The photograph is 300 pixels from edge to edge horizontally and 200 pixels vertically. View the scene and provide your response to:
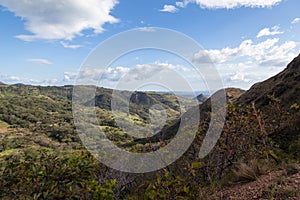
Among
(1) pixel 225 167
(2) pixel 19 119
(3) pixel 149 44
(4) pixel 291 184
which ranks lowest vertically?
(2) pixel 19 119

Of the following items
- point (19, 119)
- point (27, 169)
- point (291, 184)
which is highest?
point (27, 169)

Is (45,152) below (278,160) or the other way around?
the other way around

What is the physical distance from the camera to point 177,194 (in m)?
3.96

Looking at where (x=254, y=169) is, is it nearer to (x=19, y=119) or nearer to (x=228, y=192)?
(x=228, y=192)

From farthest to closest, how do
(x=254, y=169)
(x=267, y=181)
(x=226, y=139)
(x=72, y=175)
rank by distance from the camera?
(x=226, y=139) < (x=254, y=169) < (x=267, y=181) < (x=72, y=175)

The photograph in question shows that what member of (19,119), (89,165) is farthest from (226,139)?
(19,119)

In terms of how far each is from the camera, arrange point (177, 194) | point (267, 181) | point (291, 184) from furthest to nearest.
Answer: point (267, 181)
point (291, 184)
point (177, 194)

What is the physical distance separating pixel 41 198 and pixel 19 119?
188 m

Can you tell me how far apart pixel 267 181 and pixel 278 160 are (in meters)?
1.91

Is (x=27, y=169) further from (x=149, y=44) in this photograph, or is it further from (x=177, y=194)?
(x=149, y=44)

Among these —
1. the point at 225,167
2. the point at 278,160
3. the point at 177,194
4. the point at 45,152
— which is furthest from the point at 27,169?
the point at 278,160

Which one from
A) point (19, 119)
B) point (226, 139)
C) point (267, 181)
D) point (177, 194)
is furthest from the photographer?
point (19, 119)

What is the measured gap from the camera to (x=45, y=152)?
399cm

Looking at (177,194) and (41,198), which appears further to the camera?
(177,194)
